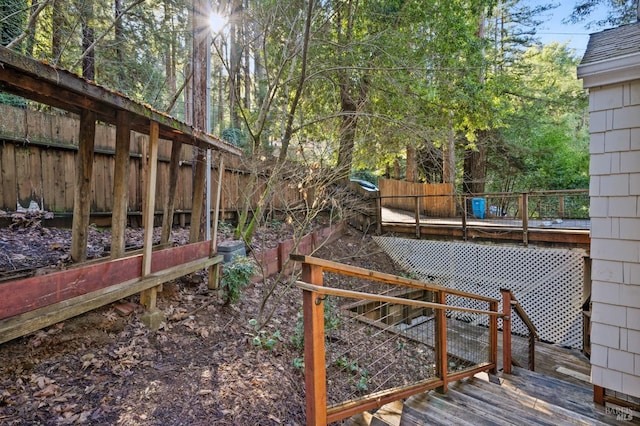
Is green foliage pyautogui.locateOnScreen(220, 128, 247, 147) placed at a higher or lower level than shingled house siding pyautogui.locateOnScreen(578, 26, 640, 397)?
higher

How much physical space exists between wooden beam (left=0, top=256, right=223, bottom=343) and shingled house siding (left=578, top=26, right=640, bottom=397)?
422 centimetres

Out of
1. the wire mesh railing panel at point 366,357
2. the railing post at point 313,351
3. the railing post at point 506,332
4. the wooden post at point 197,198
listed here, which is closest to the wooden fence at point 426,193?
the wire mesh railing panel at point 366,357

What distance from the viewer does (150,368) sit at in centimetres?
256

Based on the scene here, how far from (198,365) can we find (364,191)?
25.8 ft

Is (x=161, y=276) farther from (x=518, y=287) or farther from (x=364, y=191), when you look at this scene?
(x=364, y=191)

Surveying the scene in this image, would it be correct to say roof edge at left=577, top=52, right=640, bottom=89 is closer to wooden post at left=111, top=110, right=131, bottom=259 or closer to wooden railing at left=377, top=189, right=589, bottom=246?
wooden post at left=111, top=110, right=131, bottom=259

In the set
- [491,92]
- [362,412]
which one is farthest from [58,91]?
[491,92]

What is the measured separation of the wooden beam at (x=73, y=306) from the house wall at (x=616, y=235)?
4.22 meters

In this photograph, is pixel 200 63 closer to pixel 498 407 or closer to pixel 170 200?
pixel 170 200

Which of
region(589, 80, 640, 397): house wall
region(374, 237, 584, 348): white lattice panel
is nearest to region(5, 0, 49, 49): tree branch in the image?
region(589, 80, 640, 397): house wall

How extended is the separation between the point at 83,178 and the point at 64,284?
1.24 metres

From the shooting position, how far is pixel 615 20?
836 centimetres

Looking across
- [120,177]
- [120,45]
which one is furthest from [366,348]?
[120,45]

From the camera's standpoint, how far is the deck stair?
6.75 feet
